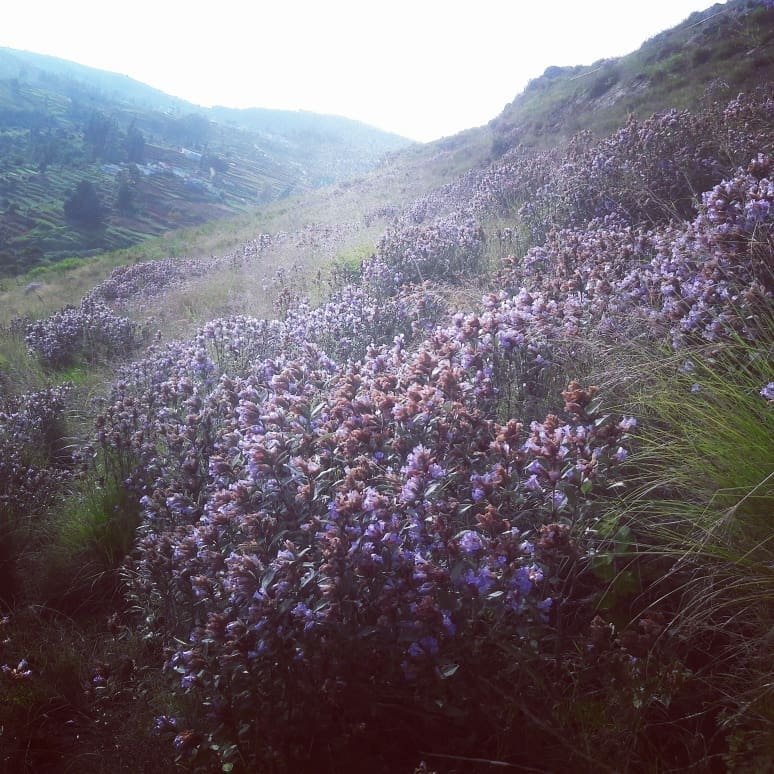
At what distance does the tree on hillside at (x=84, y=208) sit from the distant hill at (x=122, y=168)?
76 mm

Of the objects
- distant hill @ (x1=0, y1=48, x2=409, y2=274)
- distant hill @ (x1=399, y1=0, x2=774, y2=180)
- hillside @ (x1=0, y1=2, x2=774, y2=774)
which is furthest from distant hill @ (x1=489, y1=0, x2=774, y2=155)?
distant hill @ (x1=0, y1=48, x2=409, y2=274)

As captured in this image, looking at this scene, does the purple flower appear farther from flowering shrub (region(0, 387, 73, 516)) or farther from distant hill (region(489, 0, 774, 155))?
distant hill (region(489, 0, 774, 155))

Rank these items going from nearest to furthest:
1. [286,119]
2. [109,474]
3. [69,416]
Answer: [109,474]
[69,416]
[286,119]

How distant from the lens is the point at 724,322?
286 centimetres

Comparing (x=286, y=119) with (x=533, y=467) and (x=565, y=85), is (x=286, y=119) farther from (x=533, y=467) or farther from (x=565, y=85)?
(x=533, y=467)

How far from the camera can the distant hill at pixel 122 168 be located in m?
40.1

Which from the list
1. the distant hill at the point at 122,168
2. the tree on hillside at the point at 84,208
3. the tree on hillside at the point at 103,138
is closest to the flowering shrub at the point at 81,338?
the distant hill at the point at 122,168

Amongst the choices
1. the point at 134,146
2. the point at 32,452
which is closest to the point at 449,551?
the point at 32,452

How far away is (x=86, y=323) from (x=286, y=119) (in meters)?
145

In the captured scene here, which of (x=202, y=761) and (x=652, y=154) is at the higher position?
(x=652, y=154)

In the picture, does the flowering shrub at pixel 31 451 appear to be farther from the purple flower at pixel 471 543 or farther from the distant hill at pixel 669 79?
the distant hill at pixel 669 79

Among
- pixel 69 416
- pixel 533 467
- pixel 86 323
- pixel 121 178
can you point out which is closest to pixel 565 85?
pixel 86 323

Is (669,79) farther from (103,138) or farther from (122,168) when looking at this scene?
(103,138)

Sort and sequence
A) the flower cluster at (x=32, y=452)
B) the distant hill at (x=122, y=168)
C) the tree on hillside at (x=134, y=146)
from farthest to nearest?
the tree on hillside at (x=134, y=146)
the distant hill at (x=122, y=168)
the flower cluster at (x=32, y=452)
